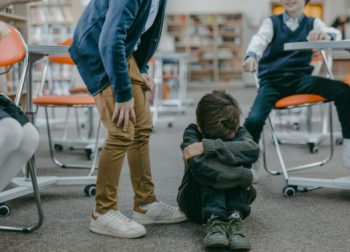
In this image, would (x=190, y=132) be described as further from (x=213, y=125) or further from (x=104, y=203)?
(x=104, y=203)

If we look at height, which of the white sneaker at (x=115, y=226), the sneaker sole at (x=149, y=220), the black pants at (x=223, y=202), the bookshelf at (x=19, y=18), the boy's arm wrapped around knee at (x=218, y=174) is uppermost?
the bookshelf at (x=19, y=18)

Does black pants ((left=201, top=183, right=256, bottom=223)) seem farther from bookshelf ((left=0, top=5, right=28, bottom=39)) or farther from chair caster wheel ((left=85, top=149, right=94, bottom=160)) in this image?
bookshelf ((left=0, top=5, right=28, bottom=39))

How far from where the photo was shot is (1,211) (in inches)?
70.0

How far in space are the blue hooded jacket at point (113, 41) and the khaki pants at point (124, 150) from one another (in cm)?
7

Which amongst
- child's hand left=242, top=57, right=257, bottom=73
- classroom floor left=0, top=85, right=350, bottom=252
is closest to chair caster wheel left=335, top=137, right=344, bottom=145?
classroom floor left=0, top=85, right=350, bottom=252

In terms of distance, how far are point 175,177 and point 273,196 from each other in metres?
0.58

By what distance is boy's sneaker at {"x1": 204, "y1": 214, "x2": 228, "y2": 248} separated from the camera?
1.37 meters

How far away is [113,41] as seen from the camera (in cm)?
138

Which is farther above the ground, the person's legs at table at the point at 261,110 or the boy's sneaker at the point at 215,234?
the person's legs at table at the point at 261,110

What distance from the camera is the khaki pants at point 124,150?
4.93ft

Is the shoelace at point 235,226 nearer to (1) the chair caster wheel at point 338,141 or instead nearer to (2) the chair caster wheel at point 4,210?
(2) the chair caster wheel at point 4,210

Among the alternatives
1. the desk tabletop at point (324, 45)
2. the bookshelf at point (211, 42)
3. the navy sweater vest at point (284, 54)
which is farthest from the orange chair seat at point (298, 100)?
the bookshelf at point (211, 42)

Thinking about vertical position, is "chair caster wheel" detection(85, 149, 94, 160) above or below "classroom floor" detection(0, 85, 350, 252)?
below

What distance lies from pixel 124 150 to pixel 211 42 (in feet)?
35.8
